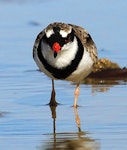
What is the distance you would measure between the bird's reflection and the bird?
2.98ft

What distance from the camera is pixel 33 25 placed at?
38.7ft

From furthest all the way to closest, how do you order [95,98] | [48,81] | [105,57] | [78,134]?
1. [105,57]
2. [48,81]
3. [95,98]
4. [78,134]

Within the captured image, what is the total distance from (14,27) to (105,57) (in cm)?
197

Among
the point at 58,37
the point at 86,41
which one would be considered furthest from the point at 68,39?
the point at 86,41

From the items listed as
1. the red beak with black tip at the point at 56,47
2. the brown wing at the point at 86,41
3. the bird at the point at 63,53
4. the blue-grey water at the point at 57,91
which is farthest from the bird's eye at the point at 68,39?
the blue-grey water at the point at 57,91

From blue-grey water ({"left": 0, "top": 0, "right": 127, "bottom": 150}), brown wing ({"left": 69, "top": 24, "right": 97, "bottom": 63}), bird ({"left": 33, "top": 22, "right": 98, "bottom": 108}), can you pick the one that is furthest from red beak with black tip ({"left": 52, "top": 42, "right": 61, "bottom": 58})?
brown wing ({"left": 69, "top": 24, "right": 97, "bottom": 63})

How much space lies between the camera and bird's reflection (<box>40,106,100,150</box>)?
6.50 m

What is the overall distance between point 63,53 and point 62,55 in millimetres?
20

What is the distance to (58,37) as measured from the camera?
758cm

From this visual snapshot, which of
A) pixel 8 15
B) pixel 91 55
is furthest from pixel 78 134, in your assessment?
pixel 8 15

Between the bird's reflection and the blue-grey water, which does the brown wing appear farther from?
the bird's reflection

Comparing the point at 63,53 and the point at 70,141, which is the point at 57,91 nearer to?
the point at 63,53

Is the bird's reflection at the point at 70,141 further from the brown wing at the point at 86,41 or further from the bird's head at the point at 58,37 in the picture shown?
the brown wing at the point at 86,41

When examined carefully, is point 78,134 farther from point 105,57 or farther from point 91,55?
point 105,57
